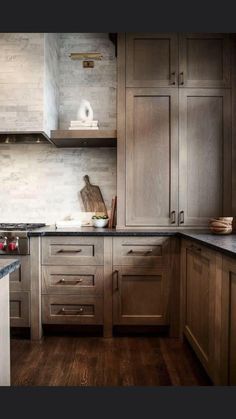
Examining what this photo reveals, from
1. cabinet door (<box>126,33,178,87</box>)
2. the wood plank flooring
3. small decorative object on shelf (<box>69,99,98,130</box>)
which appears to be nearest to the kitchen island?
the wood plank flooring

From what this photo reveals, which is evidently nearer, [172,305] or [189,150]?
[172,305]

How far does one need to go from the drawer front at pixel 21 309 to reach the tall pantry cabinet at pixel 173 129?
1.01m

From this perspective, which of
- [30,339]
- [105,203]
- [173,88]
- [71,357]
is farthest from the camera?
[105,203]

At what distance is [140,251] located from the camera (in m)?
2.74

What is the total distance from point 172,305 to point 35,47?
8.01 feet

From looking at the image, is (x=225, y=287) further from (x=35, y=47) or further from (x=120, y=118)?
(x=35, y=47)

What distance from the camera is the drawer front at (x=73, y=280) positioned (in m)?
2.75

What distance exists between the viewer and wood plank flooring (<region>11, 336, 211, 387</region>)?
6.69 ft

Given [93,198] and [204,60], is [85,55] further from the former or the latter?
[93,198]

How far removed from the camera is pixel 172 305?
2.75 metres

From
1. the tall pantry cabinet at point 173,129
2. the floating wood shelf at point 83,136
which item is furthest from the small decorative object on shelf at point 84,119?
the tall pantry cabinet at point 173,129

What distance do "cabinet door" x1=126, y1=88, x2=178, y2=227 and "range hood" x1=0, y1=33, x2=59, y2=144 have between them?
30.1 inches

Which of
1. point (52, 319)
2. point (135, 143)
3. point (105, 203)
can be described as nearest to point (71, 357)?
point (52, 319)

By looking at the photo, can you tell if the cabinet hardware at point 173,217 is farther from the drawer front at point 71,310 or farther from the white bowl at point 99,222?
the drawer front at point 71,310
